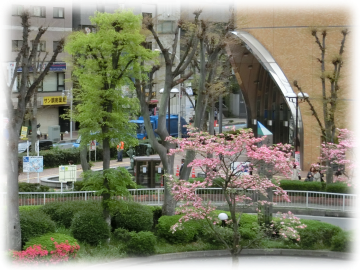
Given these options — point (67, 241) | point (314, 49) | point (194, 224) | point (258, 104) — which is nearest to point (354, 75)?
point (314, 49)

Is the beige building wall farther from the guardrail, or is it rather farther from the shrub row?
the guardrail

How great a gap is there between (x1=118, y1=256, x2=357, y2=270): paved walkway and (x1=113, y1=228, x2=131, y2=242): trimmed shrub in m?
1.29

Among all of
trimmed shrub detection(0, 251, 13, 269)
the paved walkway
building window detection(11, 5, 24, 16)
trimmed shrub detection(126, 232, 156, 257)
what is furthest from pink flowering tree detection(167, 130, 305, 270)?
building window detection(11, 5, 24, 16)

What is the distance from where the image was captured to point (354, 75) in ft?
105

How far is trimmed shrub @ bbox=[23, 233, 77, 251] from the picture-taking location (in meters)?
14.6

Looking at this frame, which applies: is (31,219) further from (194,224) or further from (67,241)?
(194,224)

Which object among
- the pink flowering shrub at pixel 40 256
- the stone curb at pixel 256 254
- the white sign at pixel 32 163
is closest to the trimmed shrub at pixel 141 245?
the stone curb at pixel 256 254

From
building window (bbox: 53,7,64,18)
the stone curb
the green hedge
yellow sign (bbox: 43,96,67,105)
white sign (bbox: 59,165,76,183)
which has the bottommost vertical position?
the stone curb

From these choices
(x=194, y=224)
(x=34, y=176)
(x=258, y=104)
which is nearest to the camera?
(x=194, y=224)

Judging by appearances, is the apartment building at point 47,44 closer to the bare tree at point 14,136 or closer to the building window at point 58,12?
the building window at point 58,12

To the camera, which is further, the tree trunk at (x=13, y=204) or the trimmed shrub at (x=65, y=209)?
the trimmed shrub at (x=65, y=209)

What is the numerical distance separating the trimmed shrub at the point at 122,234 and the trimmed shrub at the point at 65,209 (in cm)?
83

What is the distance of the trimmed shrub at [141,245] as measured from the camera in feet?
53.7

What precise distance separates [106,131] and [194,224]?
3.93 metres
